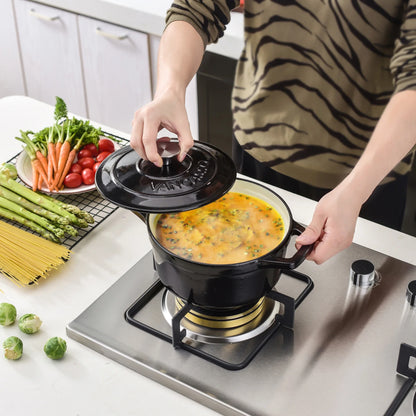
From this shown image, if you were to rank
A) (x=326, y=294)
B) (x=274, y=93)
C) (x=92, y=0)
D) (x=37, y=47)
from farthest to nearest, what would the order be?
(x=37, y=47) < (x=92, y=0) < (x=274, y=93) < (x=326, y=294)

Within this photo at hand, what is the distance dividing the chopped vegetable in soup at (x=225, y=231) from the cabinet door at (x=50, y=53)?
6.57ft

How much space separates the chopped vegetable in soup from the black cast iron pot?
0.04 meters

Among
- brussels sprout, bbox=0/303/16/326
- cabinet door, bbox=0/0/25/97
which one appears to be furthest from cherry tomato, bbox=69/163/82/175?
cabinet door, bbox=0/0/25/97

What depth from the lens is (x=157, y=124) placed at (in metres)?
1.22

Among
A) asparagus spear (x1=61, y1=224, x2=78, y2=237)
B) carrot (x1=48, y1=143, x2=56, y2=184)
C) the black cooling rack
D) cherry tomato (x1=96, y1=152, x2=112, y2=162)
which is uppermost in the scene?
carrot (x1=48, y1=143, x2=56, y2=184)

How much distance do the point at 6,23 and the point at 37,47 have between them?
0.22 m

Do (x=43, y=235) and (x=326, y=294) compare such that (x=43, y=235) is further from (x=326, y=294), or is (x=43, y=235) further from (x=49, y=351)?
(x=326, y=294)

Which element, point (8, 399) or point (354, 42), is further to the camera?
point (354, 42)

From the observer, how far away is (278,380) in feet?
3.38

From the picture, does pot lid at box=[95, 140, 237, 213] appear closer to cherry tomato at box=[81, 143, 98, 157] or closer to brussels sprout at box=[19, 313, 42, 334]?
brussels sprout at box=[19, 313, 42, 334]

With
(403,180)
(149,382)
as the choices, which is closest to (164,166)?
(149,382)

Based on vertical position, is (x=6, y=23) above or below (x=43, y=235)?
below

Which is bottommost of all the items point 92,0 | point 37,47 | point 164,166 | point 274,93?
point 37,47

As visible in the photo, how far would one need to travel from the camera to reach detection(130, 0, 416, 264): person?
1.25 meters
